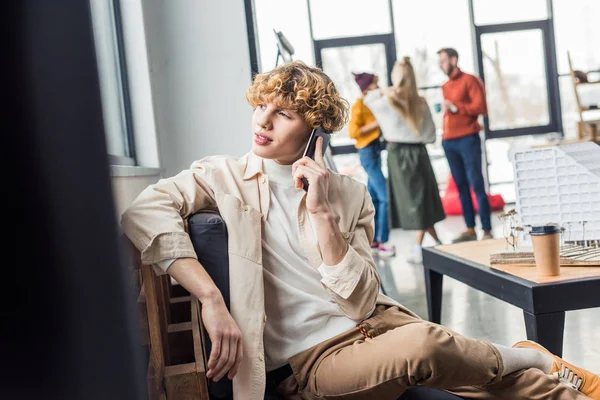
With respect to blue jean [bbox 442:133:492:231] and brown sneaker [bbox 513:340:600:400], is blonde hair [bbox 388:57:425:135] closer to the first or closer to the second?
blue jean [bbox 442:133:492:231]

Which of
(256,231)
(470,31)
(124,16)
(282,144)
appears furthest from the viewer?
(470,31)

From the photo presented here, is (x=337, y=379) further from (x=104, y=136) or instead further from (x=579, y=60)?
(x=579, y=60)

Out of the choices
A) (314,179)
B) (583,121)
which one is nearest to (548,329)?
(314,179)

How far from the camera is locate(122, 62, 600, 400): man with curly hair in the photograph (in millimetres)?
1325

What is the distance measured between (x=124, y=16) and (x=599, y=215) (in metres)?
2.26

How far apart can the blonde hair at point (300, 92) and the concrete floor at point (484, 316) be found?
1536mm

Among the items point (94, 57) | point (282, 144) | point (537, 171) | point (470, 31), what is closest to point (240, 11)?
point (537, 171)

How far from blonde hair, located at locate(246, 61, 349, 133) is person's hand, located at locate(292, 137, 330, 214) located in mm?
89

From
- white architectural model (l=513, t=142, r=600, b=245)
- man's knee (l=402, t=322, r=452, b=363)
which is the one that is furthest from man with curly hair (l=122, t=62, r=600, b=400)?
white architectural model (l=513, t=142, r=600, b=245)

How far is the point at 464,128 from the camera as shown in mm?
5566

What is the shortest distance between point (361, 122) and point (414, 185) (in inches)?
27.5

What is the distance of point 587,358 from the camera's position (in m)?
2.56

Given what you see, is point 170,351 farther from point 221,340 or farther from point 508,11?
point 508,11

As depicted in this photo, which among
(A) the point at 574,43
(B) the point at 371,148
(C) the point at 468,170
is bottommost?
(C) the point at 468,170
